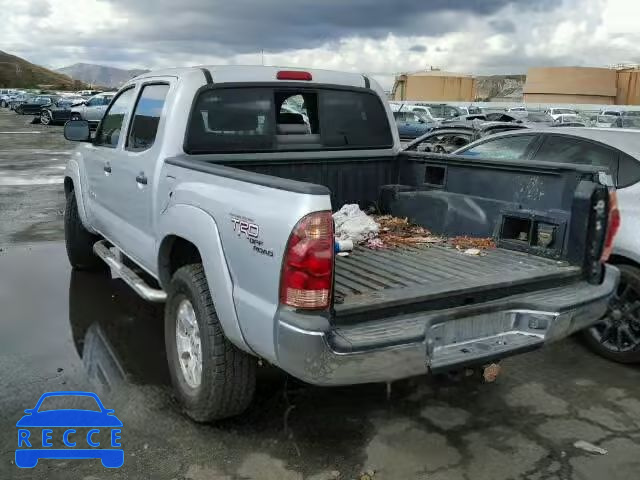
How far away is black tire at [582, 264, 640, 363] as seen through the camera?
14.1 feet

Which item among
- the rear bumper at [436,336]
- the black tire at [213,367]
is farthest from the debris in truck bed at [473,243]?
the black tire at [213,367]

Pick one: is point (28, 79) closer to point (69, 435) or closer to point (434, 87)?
point (434, 87)

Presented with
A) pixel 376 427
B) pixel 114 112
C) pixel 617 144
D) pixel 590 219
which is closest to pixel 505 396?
pixel 376 427

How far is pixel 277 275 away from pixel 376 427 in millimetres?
1346

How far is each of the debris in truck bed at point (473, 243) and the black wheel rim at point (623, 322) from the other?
96 cm

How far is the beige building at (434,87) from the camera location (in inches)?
2734

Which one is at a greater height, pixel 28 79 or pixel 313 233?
pixel 28 79

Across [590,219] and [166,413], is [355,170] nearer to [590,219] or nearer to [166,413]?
[590,219]

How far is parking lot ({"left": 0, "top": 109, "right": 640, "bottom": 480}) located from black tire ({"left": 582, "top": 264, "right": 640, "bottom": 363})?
0.38ft

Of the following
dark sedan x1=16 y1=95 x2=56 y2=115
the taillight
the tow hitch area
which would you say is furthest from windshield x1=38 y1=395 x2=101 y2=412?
dark sedan x1=16 y1=95 x2=56 y2=115

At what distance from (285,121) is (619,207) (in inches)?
98.1

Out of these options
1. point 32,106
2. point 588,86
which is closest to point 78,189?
point 32,106

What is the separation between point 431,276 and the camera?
3504 mm

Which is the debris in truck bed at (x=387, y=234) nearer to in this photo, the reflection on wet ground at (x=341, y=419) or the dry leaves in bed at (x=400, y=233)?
the dry leaves in bed at (x=400, y=233)
